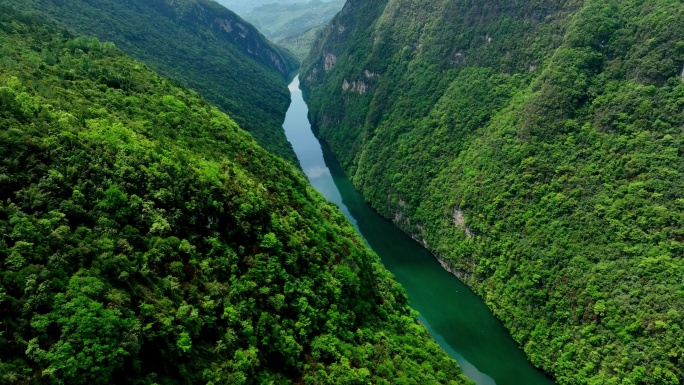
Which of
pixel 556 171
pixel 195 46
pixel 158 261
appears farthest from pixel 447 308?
pixel 195 46

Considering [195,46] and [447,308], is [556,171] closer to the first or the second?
[447,308]

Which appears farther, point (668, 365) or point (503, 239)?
point (503, 239)

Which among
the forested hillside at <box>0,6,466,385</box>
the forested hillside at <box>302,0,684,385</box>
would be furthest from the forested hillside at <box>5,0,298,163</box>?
the forested hillside at <box>0,6,466,385</box>

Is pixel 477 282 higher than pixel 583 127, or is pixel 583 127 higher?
pixel 583 127

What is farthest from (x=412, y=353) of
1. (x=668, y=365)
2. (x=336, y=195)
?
(x=336, y=195)

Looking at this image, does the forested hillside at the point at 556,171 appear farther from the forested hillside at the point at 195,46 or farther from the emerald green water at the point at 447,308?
the forested hillside at the point at 195,46

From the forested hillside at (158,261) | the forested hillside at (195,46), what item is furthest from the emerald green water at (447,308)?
the forested hillside at (195,46)

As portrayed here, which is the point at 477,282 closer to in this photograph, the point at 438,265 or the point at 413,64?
the point at 438,265
